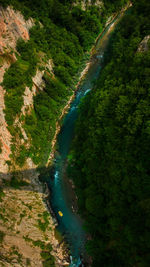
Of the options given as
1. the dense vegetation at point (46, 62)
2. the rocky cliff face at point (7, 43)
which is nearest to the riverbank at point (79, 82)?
the dense vegetation at point (46, 62)

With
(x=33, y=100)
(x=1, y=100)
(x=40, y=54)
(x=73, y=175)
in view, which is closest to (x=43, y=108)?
(x=33, y=100)

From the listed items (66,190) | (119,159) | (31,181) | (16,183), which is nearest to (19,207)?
(16,183)

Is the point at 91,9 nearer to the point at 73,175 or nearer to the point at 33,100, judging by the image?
the point at 33,100

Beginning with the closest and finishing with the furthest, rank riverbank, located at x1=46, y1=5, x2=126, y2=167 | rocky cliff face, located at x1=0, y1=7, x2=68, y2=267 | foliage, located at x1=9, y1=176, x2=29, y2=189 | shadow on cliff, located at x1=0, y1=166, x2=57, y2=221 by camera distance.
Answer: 1. rocky cliff face, located at x1=0, y1=7, x2=68, y2=267
2. shadow on cliff, located at x1=0, y1=166, x2=57, y2=221
3. foliage, located at x1=9, y1=176, x2=29, y2=189
4. riverbank, located at x1=46, y1=5, x2=126, y2=167

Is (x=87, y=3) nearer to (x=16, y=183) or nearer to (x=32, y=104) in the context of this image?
(x=32, y=104)

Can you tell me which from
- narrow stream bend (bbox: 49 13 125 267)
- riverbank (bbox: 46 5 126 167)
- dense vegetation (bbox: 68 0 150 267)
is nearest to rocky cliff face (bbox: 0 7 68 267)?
narrow stream bend (bbox: 49 13 125 267)

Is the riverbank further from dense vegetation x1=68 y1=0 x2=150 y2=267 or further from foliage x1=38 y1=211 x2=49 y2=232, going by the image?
foliage x1=38 y1=211 x2=49 y2=232

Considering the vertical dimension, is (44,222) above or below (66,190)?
below
